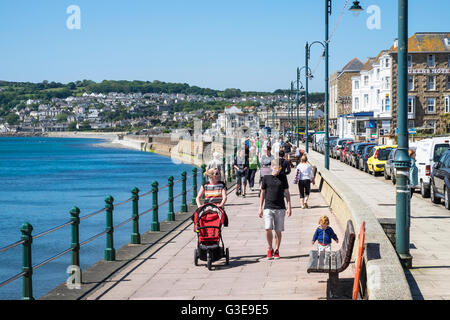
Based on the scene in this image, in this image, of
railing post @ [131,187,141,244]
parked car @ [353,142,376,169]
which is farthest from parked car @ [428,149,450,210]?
parked car @ [353,142,376,169]

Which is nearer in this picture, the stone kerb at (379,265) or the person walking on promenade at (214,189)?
the stone kerb at (379,265)

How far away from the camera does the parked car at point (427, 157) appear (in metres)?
21.8

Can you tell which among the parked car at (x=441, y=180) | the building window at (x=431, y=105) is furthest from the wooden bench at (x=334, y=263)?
the building window at (x=431, y=105)

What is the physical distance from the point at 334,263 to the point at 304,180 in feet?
34.4

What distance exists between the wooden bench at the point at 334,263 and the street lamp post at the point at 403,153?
1.38 m

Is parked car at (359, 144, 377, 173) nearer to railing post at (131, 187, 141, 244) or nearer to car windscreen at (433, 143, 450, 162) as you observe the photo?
car windscreen at (433, 143, 450, 162)

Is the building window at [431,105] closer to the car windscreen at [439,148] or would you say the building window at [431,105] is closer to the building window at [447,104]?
the building window at [447,104]

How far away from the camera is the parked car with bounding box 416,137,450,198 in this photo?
21797mm

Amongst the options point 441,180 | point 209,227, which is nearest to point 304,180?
point 441,180

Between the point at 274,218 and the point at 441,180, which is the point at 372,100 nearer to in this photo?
the point at 441,180

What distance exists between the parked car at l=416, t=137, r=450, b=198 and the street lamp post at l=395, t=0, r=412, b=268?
12469 mm
